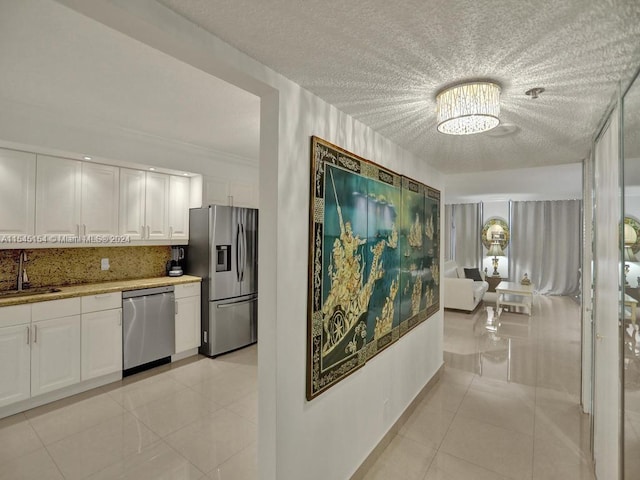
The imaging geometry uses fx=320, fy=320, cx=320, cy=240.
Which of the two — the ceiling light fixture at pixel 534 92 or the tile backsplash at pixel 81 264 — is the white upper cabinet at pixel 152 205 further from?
the ceiling light fixture at pixel 534 92

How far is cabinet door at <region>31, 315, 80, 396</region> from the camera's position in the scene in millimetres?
2771

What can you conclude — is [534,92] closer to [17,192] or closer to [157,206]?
[157,206]

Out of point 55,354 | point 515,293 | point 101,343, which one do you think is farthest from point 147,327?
point 515,293

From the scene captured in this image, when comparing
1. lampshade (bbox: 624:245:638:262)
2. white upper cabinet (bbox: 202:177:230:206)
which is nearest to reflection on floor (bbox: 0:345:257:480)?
Answer: white upper cabinet (bbox: 202:177:230:206)

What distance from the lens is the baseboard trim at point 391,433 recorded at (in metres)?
2.08

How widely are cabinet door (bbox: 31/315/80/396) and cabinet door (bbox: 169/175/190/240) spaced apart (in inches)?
57.0

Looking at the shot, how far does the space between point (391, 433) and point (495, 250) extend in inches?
320

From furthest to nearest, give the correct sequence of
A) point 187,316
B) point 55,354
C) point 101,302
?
1. point 187,316
2. point 101,302
3. point 55,354

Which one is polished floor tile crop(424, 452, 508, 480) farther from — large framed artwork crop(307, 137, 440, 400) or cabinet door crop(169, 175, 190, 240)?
cabinet door crop(169, 175, 190, 240)

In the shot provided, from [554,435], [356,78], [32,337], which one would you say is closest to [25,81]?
[32,337]

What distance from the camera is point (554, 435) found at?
2561 millimetres

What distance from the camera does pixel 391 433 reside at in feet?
8.07

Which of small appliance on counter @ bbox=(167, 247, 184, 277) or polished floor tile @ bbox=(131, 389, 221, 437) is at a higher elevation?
small appliance on counter @ bbox=(167, 247, 184, 277)

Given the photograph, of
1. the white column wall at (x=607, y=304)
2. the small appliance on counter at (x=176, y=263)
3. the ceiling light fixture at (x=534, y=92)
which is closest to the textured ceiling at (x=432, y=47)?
the ceiling light fixture at (x=534, y=92)
